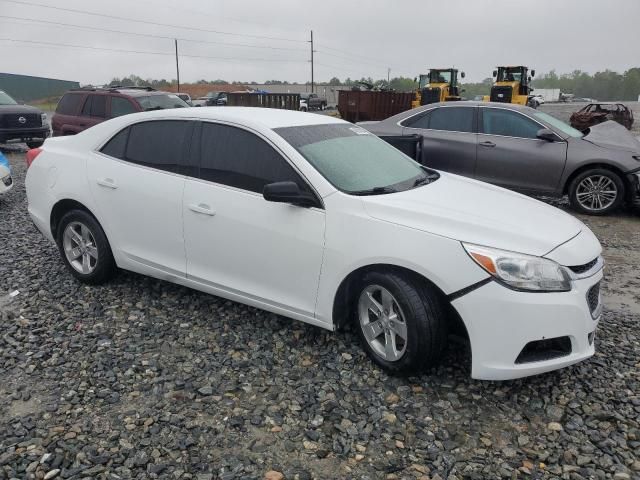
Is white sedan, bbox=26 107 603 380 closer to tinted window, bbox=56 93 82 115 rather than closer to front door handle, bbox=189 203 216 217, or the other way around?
front door handle, bbox=189 203 216 217

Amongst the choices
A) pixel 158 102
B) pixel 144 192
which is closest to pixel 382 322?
pixel 144 192

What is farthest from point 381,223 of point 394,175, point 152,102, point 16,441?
point 152,102

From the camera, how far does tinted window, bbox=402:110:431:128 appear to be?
827 centimetres

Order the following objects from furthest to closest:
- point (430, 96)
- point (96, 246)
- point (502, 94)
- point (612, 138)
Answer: point (430, 96)
point (502, 94)
point (612, 138)
point (96, 246)

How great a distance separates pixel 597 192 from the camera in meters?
7.38

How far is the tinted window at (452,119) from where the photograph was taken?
26.2 ft

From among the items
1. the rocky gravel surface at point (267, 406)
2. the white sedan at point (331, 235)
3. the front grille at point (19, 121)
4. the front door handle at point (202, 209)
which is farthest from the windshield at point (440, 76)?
the front door handle at point (202, 209)

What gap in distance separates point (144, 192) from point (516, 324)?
111 inches

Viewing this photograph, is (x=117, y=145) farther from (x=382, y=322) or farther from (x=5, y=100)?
(x=5, y=100)

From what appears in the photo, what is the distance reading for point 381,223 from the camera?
307 cm

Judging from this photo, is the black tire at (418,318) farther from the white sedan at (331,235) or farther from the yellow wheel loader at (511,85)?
the yellow wheel loader at (511,85)

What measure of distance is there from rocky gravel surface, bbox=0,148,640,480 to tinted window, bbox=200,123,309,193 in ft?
3.70

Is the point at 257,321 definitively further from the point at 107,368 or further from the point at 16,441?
the point at 16,441

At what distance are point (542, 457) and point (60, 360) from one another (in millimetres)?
2997
